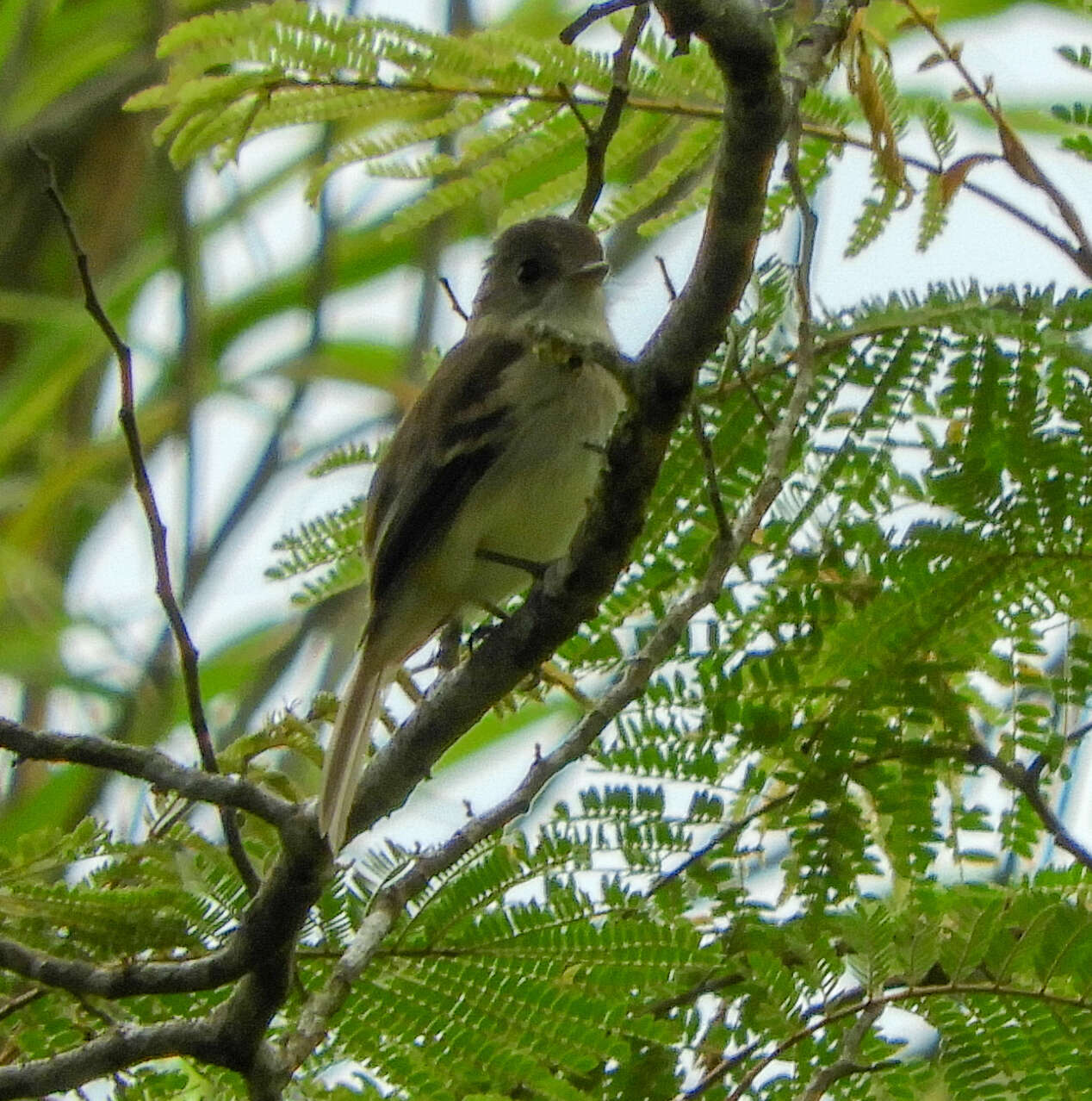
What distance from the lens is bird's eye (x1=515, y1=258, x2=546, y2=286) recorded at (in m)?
4.09

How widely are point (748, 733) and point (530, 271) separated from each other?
5.40 feet

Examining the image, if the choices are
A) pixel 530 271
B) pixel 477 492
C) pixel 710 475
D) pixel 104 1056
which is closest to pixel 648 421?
pixel 710 475

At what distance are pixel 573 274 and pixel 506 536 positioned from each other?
0.63 meters

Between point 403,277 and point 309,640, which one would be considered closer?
point 309,640

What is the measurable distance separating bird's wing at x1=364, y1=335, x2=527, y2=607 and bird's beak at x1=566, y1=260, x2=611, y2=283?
205 mm

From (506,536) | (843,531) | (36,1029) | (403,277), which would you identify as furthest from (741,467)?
(403,277)

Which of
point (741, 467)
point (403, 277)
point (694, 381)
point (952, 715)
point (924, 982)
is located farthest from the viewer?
point (403, 277)

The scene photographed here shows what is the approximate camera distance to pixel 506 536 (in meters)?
3.63

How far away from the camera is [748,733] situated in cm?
281

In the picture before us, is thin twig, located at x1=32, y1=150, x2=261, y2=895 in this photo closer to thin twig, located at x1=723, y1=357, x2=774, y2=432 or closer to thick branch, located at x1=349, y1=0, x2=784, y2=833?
thick branch, located at x1=349, y1=0, x2=784, y2=833

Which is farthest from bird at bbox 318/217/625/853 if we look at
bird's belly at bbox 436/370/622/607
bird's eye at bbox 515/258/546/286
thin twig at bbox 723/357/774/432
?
thin twig at bbox 723/357/774/432

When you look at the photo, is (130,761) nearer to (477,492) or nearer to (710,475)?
(710,475)

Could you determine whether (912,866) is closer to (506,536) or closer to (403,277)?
(506,536)

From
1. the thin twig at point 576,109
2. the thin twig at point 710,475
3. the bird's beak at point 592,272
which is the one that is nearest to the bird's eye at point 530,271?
the bird's beak at point 592,272
